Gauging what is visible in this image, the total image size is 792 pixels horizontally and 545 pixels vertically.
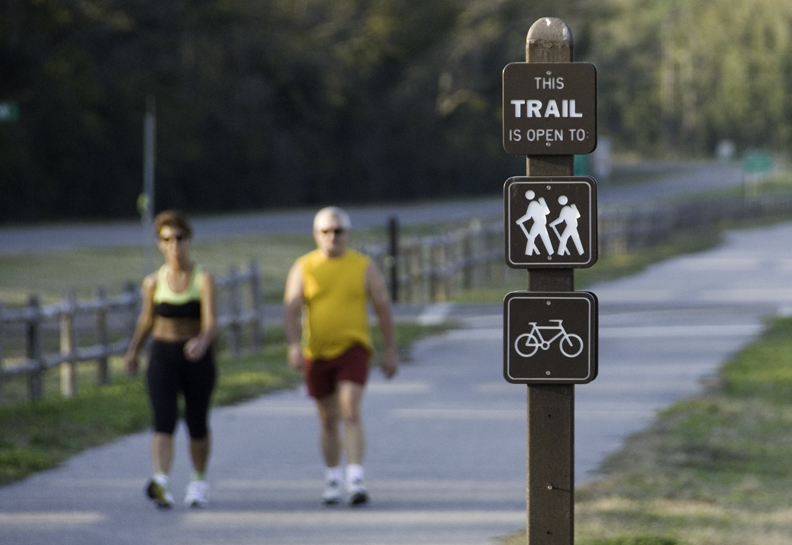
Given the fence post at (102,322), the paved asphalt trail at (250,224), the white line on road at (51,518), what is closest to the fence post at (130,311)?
the fence post at (102,322)

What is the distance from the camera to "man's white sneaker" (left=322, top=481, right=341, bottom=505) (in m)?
7.78

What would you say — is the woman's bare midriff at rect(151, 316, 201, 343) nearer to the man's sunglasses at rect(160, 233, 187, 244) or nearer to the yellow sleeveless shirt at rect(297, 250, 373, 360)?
the man's sunglasses at rect(160, 233, 187, 244)

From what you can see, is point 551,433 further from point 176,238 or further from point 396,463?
point 396,463

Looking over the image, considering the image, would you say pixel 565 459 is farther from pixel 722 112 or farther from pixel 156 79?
pixel 722 112

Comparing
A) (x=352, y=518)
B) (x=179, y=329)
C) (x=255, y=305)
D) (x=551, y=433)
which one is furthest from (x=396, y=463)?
(x=255, y=305)

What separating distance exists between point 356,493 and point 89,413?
382 cm

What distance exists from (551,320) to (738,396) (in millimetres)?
8118

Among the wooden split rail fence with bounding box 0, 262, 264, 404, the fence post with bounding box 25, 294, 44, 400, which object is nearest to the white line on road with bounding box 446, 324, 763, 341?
the wooden split rail fence with bounding box 0, 262, 264, 404

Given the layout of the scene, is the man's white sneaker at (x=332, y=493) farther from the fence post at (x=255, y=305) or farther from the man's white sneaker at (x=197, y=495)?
the fence post at (x=255, y=305)

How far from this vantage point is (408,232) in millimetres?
37969

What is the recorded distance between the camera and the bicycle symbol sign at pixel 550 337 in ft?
15.5

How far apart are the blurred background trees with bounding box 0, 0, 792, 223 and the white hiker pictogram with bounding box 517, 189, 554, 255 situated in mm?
31084

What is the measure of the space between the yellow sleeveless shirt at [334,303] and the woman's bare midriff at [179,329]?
0.63 meters

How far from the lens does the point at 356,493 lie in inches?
303
